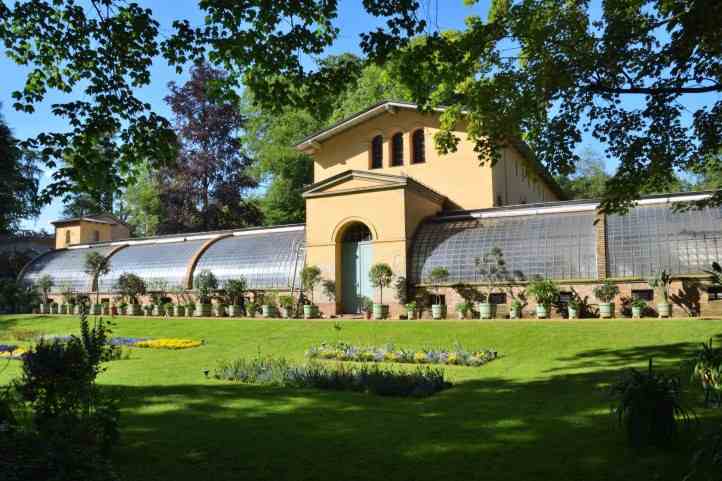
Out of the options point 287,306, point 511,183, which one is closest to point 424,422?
point 287,306

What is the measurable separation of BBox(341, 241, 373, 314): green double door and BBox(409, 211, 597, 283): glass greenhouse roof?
2.47m

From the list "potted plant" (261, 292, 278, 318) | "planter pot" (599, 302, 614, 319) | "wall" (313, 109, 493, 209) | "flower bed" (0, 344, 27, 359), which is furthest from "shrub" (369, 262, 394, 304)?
"flower bed" (0, 344, 27, 359)

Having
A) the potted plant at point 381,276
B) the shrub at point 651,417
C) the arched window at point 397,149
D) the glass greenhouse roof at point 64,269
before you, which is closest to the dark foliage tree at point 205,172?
the glass greenhouse roof at point 64,269

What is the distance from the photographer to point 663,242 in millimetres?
24453

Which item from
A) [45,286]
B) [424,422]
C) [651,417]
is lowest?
[424,422]

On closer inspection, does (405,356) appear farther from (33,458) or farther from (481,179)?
(481,179)

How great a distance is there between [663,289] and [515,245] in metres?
6.44

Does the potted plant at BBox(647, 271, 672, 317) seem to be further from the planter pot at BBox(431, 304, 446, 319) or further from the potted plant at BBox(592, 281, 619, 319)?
the planter pot at BBox(431, 304, 446, 319)

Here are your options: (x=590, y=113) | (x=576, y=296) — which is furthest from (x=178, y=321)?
(x=590, y=113)

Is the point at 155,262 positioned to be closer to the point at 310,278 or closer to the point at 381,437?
the point at 310,278

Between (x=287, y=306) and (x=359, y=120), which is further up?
(x=359, y=120)

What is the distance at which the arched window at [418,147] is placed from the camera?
3400 cm

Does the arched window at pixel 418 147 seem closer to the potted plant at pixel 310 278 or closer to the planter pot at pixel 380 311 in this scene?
the potted plant at pixel 310 278

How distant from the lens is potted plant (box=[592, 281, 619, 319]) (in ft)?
77.0
